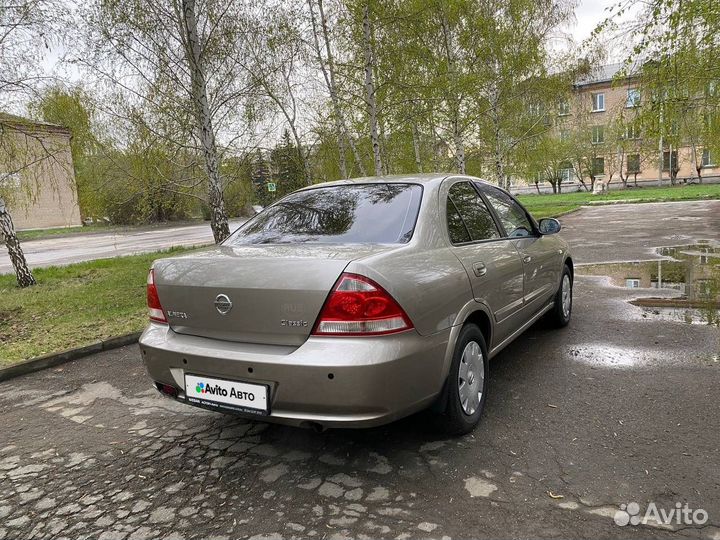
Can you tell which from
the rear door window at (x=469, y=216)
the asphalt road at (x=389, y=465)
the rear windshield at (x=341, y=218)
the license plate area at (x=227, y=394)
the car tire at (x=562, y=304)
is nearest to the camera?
the asphalt road at (x=389, y=465)

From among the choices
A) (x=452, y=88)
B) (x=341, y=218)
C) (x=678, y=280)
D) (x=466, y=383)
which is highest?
(x=452, y=88)

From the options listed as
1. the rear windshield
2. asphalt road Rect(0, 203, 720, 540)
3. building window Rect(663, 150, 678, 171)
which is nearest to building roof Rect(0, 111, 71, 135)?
asphalt road Rect(0, 203, 720, 540)

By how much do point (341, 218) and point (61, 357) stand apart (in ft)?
11.6

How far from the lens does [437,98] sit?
11.8 metres

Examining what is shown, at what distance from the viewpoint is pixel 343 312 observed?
2268 mm

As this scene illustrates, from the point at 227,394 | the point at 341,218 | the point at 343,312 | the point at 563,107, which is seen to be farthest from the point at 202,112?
the point at 563,107

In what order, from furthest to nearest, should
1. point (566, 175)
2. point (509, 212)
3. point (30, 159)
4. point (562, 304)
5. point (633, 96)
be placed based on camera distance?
point (566, 175), point (633, 96), point (30, 159), point (562, 304), point (509, 212)

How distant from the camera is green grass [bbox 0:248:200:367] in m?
5.32

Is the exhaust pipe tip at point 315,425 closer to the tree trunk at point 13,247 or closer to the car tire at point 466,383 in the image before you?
the car tire at point 466,383

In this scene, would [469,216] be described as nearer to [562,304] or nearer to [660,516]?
[660,516]

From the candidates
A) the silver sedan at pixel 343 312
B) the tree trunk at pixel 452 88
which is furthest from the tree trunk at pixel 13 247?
the tree trunk at pixel 452 88

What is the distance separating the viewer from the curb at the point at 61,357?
446cm

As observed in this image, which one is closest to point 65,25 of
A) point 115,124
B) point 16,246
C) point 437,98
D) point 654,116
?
point 115,124

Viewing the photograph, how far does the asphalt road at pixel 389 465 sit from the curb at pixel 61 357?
532 mm
